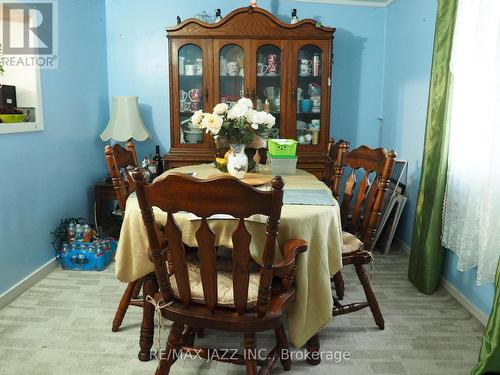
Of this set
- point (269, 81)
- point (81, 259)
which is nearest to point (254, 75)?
point (269, 81)

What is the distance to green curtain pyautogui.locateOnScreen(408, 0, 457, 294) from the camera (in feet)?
7.50

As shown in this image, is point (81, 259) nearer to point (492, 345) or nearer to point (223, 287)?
point (223, 287)

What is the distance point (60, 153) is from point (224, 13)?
1812mm

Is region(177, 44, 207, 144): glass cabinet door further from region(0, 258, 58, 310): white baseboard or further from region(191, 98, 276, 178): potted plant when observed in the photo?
region(0, 258, 58, 310): white baseboard

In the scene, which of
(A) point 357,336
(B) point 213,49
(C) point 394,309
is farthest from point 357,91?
(A) point 357,336

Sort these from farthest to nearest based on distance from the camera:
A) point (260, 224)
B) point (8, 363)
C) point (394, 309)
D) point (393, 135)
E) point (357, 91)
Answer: point (357, 91), point (393, 135), point (394, 309), point (8, 363), point (260, 224)

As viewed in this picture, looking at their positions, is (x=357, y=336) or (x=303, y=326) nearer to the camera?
(x=303, y=326)

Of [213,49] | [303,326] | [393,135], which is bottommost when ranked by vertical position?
[303,326]

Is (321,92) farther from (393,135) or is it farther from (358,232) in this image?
(358,232)

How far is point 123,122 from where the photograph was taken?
343cm

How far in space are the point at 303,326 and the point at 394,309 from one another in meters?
0.92

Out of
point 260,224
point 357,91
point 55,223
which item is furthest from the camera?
point 357,91

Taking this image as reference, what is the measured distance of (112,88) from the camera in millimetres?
3727

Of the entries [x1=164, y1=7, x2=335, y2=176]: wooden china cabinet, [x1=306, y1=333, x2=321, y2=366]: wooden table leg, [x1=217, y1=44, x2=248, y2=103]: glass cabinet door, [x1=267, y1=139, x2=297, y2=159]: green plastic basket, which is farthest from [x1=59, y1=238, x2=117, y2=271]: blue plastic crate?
[x1=306, y1=333, x2=321, y2=366]: wooden table leg
